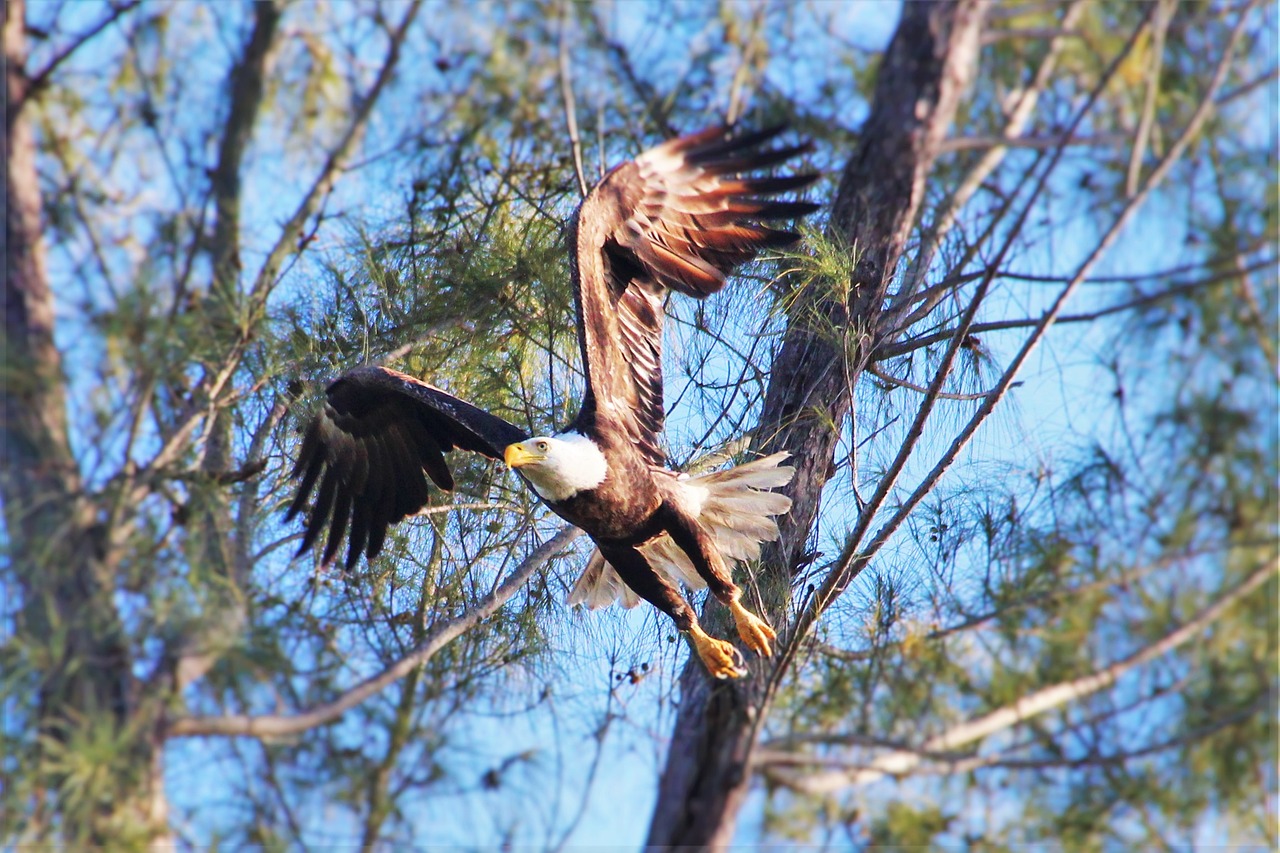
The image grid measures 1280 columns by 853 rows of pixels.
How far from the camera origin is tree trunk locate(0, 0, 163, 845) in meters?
3.96

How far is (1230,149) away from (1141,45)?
553 mm

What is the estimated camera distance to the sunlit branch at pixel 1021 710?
16.5 ft

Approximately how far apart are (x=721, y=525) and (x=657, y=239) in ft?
2.35

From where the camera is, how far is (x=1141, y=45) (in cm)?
534

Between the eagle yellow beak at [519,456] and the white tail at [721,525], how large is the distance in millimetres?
437

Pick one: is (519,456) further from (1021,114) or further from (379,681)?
(1021,114)

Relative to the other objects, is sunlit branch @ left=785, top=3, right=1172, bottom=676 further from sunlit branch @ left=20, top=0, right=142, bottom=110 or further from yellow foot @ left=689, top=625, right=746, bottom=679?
sunlit branch @ left=20, top=0, right=142, bottom=110

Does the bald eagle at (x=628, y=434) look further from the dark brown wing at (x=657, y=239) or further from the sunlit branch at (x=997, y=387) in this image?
the sunlit branch at (x=997, y=387)

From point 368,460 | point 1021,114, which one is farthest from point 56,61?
point 1021,114

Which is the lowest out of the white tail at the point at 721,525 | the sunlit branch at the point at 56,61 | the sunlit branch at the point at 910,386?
the white tail at the point at 721,525

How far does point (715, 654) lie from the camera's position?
3047 millimetres

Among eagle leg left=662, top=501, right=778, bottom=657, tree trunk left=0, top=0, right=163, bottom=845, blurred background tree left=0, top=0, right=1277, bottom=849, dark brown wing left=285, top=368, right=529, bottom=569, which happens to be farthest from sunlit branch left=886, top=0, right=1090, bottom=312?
tree trunk left=0, top=0, right=163, bottom=845

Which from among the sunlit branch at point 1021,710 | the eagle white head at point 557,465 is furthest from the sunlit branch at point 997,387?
the sunlit branch at point 1021,710

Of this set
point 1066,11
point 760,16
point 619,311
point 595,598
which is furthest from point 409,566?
point 1066,11
